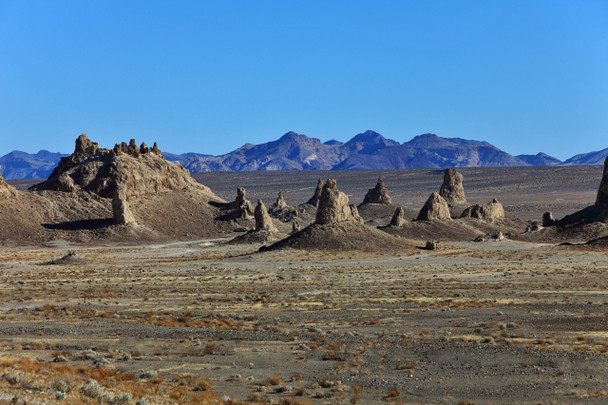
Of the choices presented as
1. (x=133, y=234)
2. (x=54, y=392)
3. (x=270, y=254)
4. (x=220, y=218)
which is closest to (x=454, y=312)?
(x=54, y=392)

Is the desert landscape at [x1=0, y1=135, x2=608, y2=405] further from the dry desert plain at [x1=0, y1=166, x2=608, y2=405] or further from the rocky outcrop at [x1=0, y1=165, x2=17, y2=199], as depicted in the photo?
the rocky outcrop at [x1=0, y1=165, x2=17, y2=199]

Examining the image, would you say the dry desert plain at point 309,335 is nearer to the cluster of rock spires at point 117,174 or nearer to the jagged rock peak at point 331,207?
the jagged rock peak at point 331,207

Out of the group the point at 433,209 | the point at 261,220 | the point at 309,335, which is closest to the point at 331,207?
the point at 261,220

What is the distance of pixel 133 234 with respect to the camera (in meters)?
88.9

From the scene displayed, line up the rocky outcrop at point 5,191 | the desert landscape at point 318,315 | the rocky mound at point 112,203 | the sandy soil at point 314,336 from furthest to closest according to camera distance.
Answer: the rocky outcrop at point 5,191 < the rocky mound at point 112,203 < the desert landscape at point 318,315 < the sandy soil at point 314,336

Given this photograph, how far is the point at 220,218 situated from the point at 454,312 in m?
73.6

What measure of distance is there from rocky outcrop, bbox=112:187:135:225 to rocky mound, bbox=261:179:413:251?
28569 mm

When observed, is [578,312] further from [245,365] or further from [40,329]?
[40,329]

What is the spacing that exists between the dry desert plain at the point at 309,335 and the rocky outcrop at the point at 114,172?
43.5 metres

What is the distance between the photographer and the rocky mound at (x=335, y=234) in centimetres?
6481

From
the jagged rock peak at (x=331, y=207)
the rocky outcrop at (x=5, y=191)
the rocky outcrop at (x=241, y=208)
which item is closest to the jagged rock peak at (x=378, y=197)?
the rocky outcrop at (x=241, y=208)

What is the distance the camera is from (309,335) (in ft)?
79.2

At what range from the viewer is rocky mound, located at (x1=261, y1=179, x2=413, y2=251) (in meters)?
64.8

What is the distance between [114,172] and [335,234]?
3989cm
